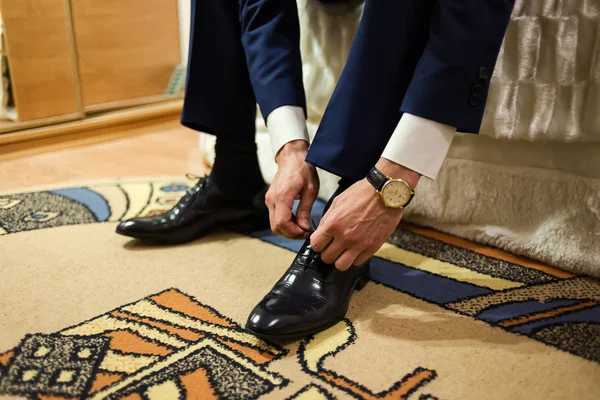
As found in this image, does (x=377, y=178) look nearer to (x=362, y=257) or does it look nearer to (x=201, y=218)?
(x=362, y=257)

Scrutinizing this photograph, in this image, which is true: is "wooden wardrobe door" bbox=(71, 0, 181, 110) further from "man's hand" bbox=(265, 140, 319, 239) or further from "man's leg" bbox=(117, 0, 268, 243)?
"man's hand" bbox=(265, 140, 319, 239)

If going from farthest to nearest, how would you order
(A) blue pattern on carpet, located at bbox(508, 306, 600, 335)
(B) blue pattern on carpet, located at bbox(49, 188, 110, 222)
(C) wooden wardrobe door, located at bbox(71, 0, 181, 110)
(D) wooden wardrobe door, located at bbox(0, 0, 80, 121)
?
(C) wooden wardrobe door, located at bbox(71, 0, 181, 110)
(D) wooden wardrobe door, located at bbox(0, 0, 80, 121)
(B) blue pattern on carpet, located at bbox(49, 188, 110, 222)
(A) blue pattern on carpet, located at bbox(508, 306, 600, 335)

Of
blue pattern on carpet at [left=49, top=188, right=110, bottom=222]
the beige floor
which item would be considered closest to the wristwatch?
blue pattern on carpet at [left=49, top=188, right=110, bottom=222]

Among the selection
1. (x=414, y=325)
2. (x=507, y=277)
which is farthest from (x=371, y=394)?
(x=507, y=277)

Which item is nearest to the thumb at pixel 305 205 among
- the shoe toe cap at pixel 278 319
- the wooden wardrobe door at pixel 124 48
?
the shoe toe cap at pixel 278 319

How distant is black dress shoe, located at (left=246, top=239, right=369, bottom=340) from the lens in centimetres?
61

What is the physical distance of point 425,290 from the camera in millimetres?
775

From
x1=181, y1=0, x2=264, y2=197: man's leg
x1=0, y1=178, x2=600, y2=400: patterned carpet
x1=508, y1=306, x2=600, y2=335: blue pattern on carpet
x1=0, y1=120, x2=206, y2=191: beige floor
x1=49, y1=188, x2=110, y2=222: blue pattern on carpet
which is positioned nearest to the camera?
x1=0, y1=178, x2=600, y2=400: patterned carpet

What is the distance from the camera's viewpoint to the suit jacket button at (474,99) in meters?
0.58

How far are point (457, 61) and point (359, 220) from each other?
0.21 metres

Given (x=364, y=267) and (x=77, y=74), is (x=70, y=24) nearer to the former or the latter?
(x=77, y=74)

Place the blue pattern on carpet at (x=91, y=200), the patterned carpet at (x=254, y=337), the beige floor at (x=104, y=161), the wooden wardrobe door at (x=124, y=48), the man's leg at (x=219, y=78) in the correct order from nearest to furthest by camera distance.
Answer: the patterned carpet at (x=254, y=337), the man's leg at (x=219, y=78), the blue pattern on carpet at (x=91, y=200), the beige floor at (x=104, y=161), the wooden wardrobe door at (x=124, y=48)

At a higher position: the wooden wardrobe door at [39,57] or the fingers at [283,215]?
the wooden wardrobe door at [39,57]

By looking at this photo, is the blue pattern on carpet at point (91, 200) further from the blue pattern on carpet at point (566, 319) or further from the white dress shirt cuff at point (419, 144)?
the blue pattern on carpet at point (566, 319)
